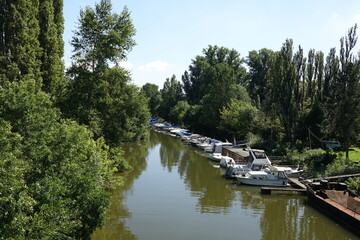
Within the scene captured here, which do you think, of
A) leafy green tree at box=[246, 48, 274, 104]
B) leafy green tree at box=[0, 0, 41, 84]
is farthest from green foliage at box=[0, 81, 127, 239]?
leafy green tree at box=[246, 48, 274, 104]

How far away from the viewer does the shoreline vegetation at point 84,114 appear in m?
13.5

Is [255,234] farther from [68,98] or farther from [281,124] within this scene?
[281,124]

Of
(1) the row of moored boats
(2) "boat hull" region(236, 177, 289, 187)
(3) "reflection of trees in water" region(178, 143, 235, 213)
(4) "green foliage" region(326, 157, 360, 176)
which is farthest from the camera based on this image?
(1) the row of moored boats

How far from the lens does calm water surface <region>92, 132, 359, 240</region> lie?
72.9 ft

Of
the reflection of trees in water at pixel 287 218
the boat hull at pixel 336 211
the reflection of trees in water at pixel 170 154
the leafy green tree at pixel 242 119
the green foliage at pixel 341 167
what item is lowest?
→ the reflection of trees in water at pixel 287 218

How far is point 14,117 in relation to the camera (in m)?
15.7

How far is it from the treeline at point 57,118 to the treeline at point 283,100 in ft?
72.8

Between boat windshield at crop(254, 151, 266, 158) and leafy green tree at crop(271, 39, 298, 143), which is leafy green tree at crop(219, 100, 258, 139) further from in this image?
boat windshield at crop(254, 151, 266, 158)

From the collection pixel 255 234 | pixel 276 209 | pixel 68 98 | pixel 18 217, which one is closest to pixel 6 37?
pixel 68 98

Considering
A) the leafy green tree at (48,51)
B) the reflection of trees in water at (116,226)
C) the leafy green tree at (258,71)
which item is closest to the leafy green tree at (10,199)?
the reflection of trees in water at (116,226)

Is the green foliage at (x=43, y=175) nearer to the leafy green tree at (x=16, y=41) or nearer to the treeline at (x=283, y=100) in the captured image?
the leafy green tree at (x=16, y=41)

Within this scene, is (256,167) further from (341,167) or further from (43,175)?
(43,175)

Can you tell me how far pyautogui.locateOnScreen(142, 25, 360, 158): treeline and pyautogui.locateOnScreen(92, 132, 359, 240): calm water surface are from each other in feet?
39.0

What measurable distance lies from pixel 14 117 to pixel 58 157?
2.62 metres
